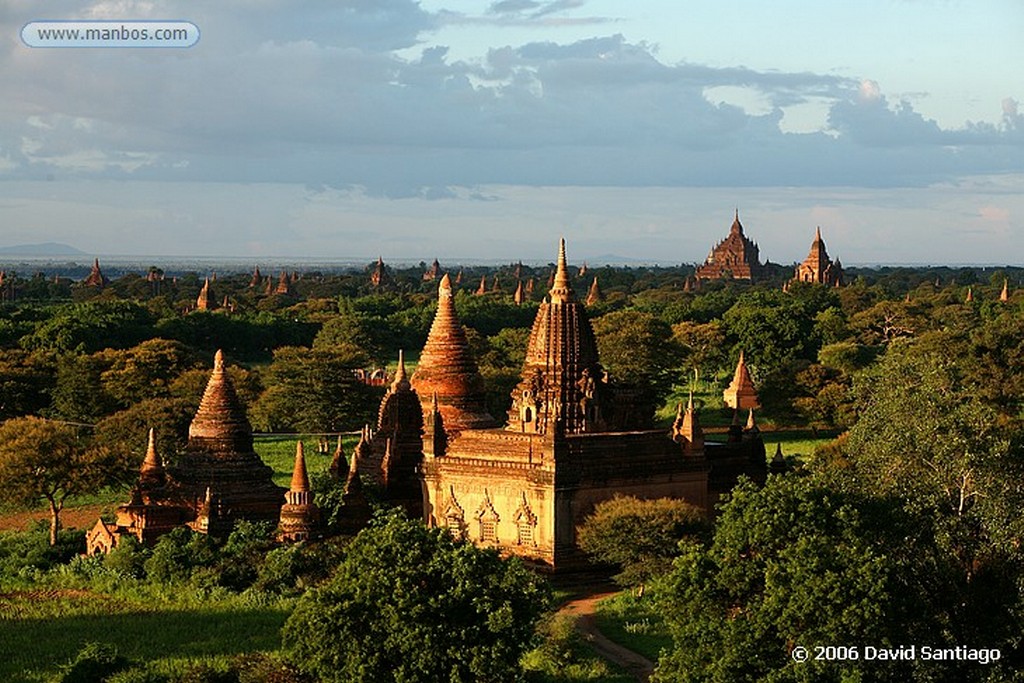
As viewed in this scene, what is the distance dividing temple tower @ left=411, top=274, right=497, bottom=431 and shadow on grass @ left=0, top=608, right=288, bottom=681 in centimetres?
1243

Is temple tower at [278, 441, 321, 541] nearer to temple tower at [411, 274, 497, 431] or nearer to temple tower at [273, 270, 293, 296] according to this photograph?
temple tower at [411, 274, 497, 431]

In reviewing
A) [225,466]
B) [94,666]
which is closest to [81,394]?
[225,466]

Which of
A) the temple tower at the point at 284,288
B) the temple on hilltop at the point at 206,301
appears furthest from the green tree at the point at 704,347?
the temple tower at the point at 284,288

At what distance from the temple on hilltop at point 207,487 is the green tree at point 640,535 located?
8097 millimetres

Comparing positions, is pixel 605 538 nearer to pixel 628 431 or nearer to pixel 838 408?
pixel 628 431

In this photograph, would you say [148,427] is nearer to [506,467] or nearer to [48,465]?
[48,465]

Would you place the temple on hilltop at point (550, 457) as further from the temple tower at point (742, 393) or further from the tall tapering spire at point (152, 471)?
the temple tower at point (742, 393)

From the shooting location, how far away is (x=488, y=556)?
26.2 metres

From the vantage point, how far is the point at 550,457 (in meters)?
37.7

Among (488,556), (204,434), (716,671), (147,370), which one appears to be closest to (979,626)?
(716,671)

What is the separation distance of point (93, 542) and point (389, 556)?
17.2 m

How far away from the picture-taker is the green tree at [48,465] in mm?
42906

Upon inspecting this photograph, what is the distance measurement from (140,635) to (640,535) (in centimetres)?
1087

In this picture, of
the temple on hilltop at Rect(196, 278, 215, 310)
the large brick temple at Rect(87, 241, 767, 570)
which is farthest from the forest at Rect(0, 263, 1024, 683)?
the temple on hilltop at Rect(196, 278, 215, 310)
